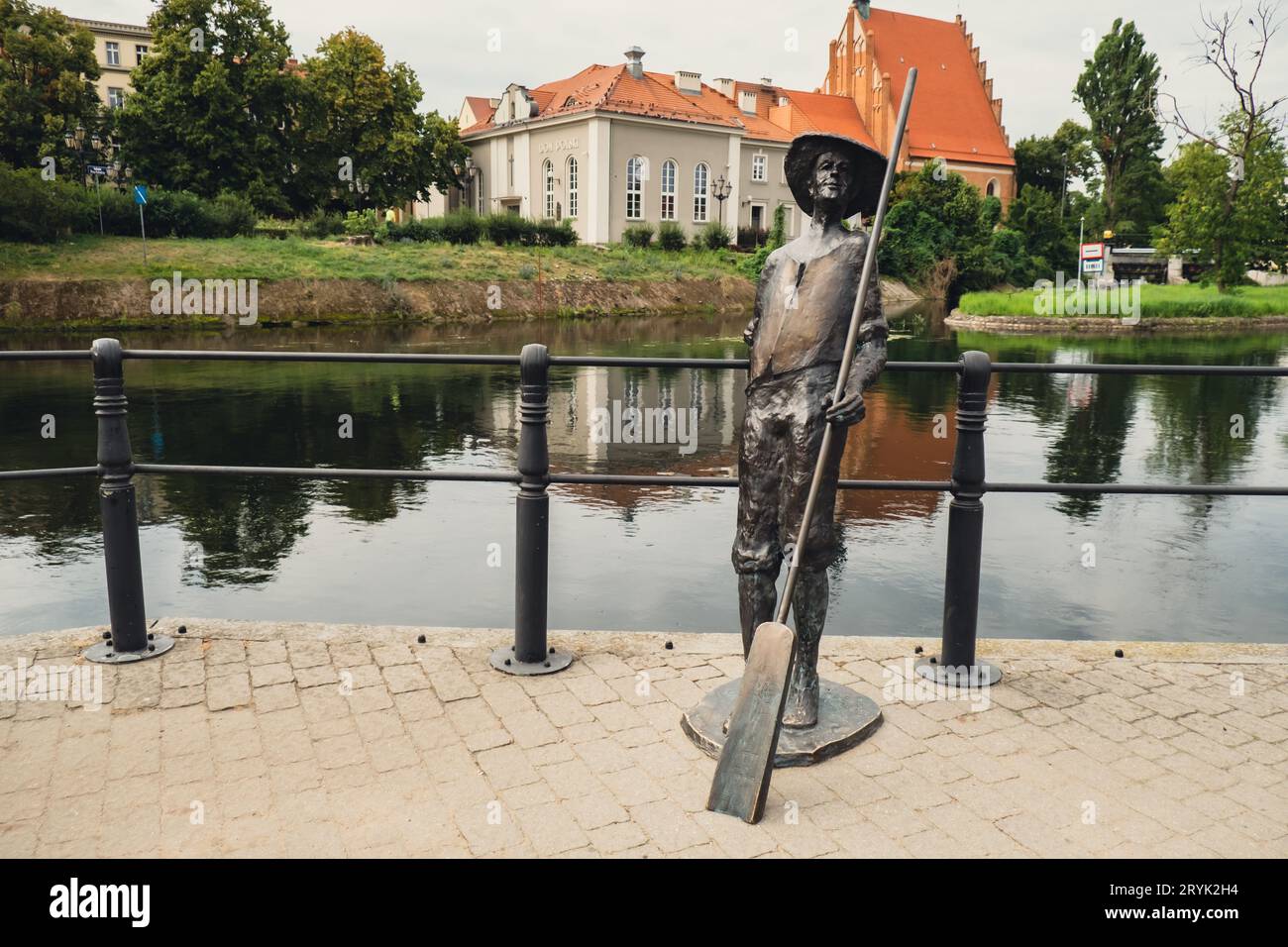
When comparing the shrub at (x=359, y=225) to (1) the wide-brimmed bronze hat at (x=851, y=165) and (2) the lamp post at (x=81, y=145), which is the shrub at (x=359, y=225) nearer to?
(2) the lamp post at (x=81, y=145)

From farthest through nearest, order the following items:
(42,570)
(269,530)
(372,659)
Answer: (269,530) → (42,570) → (372,659)

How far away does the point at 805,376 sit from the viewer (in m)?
3.87

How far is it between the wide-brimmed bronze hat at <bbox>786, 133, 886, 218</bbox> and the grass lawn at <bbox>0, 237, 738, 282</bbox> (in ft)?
111

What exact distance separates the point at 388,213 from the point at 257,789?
265ft

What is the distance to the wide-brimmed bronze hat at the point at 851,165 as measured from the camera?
3.91 metres

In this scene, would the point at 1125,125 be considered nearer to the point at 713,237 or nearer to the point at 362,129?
the point at 713,237

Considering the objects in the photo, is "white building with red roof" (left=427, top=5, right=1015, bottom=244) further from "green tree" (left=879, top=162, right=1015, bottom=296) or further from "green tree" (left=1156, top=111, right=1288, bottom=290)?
"green tree" (left=1156, top=111, right=1288, bottom=290)

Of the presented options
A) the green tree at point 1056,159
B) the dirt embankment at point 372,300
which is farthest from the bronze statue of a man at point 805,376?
the green tree at point 1056,159

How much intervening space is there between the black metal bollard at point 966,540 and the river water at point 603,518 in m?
2.78

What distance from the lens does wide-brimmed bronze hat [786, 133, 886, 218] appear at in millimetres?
3906

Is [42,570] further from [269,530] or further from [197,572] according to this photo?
[269,530]

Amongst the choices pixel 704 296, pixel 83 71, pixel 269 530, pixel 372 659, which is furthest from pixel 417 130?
pixel 372 659

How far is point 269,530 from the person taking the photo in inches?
402

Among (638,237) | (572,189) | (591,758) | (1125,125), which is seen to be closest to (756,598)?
(591,758)
